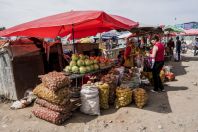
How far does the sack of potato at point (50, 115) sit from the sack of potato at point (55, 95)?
290mm

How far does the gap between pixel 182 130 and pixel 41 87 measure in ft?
11.5

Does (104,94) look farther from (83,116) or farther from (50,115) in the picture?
(50,115)

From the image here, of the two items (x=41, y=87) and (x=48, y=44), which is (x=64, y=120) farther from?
(x=48, y=44)

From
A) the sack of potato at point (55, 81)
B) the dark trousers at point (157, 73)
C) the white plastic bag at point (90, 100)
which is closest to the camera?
the sack of potato at point (55, 81)

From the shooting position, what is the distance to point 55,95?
572 centimetres

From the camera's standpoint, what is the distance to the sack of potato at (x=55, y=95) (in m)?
5.73

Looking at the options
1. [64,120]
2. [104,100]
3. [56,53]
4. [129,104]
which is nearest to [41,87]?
[64,120]

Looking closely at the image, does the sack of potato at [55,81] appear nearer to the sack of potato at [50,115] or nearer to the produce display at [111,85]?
the sack of potato at [50,115]

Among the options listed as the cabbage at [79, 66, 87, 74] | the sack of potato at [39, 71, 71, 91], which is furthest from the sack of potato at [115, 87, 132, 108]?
the sack of potato at [39, 71, 71, 91]

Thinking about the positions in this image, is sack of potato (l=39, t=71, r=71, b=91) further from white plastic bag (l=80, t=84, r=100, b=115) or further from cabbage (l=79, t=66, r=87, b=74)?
cabbage (l=79, t=66, r=87, b=74)

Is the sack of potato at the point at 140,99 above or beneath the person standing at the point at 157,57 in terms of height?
beneath

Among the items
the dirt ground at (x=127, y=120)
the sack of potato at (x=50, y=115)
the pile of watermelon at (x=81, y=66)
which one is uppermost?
the pile of watermelon at (x=81, y=66)

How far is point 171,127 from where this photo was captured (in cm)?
541

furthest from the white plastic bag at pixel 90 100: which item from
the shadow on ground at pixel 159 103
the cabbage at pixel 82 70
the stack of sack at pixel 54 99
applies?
the shadow on ground at pixel 159 103
